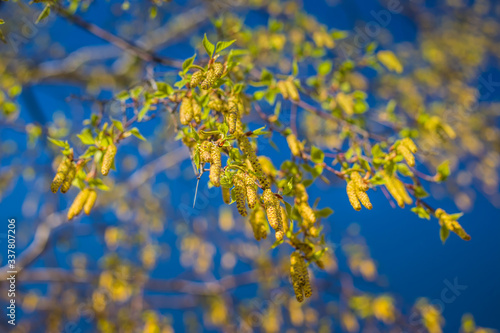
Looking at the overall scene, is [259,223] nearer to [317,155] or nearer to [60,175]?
[317,155]

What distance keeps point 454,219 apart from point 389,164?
33 centimetres

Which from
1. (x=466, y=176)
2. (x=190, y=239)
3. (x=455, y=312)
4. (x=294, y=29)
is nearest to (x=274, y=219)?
(x=294, y=29)

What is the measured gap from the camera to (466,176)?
15.4 ft

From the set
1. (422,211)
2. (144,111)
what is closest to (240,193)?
(144,111)

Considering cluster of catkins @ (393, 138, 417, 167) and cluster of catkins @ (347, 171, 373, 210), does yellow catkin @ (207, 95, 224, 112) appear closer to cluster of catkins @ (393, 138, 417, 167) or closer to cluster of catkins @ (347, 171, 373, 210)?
cluster of catkins @ (347, 171, 373, 210)

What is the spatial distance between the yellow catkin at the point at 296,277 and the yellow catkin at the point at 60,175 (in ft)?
2.74

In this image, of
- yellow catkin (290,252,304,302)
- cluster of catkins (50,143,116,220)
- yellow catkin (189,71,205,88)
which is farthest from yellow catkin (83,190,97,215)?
yellow catkin (290,252,304,302)

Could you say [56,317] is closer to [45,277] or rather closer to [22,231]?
[45,277]

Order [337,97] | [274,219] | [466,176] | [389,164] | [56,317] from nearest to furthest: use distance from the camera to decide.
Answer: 1. [274,219]
2. [389,164]
3. [337,97]
4. [56,317]
5. [466,176]

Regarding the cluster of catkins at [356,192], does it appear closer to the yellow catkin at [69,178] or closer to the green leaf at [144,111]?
the green leaf at [144,111]

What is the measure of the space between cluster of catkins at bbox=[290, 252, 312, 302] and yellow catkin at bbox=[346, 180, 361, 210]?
0.26 metres

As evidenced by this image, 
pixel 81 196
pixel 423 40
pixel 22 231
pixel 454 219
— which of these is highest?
pixel 81 196

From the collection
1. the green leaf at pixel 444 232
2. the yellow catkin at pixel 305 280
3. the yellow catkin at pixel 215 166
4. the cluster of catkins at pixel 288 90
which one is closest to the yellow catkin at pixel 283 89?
the cluster of catkins at pixel 288 90

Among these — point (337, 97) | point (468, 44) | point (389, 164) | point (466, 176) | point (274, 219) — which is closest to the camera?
point (274, 219)
